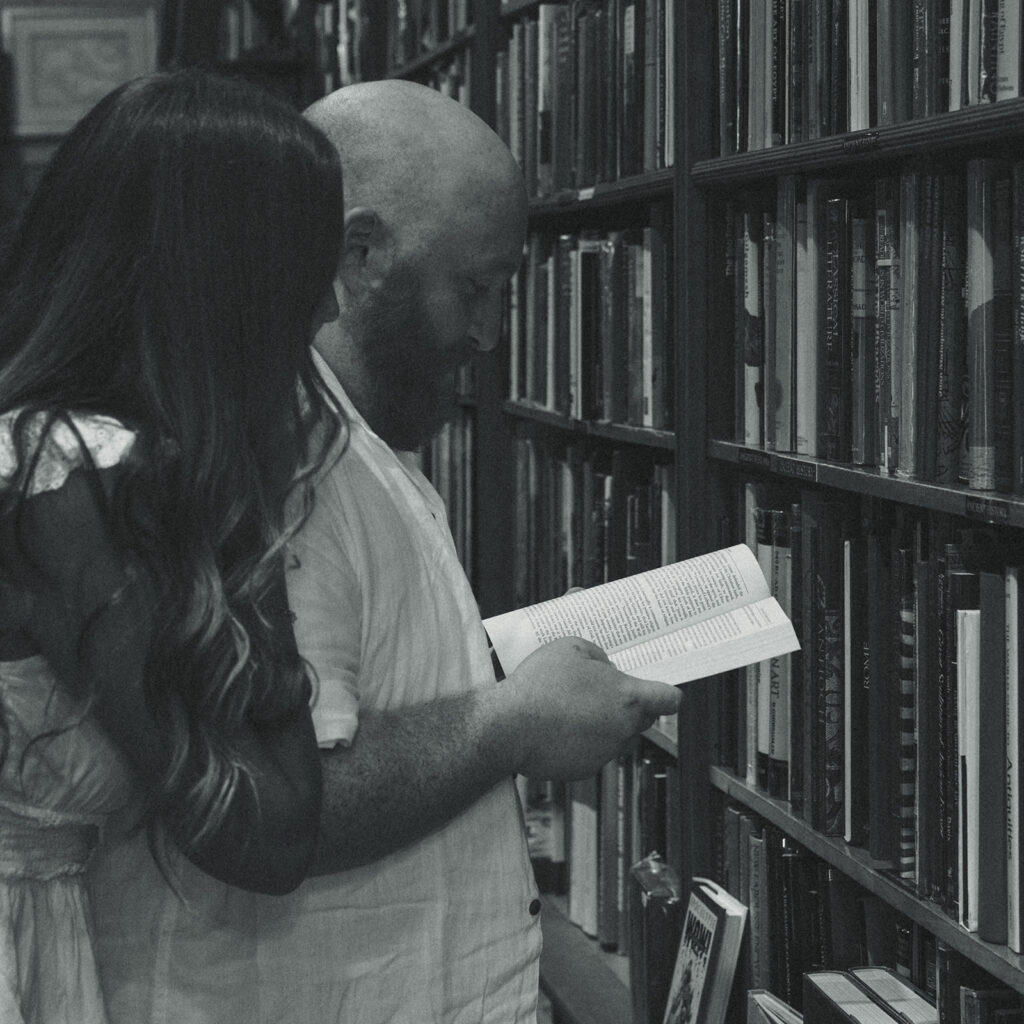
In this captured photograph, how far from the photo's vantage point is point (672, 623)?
1337 mm

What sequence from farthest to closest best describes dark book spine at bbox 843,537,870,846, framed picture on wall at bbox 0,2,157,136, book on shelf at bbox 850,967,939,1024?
framed picture on wall at bbox 0,2,157,136
dark book spine at bbox 843,537,870,846
book on shelf at bbox 850,967,939,1024

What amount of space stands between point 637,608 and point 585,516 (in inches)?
41.1

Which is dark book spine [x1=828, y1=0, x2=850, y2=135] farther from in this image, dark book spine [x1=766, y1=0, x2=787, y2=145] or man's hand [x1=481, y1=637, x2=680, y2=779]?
man's hand [x1=481, y1=637, x2=680, y2=779]

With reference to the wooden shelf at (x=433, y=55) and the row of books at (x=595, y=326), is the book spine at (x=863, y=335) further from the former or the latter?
the wooden shelf at (x=433, y=55)

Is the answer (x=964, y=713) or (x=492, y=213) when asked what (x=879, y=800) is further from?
(x=492, y=213)

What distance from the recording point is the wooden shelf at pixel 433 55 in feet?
9.65

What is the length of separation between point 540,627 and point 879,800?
439 mm

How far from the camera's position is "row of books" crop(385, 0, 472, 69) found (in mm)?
3031

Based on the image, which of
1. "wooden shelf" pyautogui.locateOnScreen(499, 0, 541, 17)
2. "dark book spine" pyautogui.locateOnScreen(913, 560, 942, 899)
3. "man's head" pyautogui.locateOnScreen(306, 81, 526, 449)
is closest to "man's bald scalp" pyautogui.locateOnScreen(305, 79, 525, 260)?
"man's head" pyautogui.locateOnScreen(306, 81, 526, 449)

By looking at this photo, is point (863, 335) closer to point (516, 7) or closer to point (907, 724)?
point (907, 724)

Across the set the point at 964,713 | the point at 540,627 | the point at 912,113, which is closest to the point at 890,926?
the point at 964,713

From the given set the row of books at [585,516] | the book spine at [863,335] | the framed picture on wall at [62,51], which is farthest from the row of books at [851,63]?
the framed picture on wall at [62,51]

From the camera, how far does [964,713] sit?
4.52 feet

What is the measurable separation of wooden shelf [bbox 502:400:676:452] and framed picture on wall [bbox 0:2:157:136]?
383 cm
